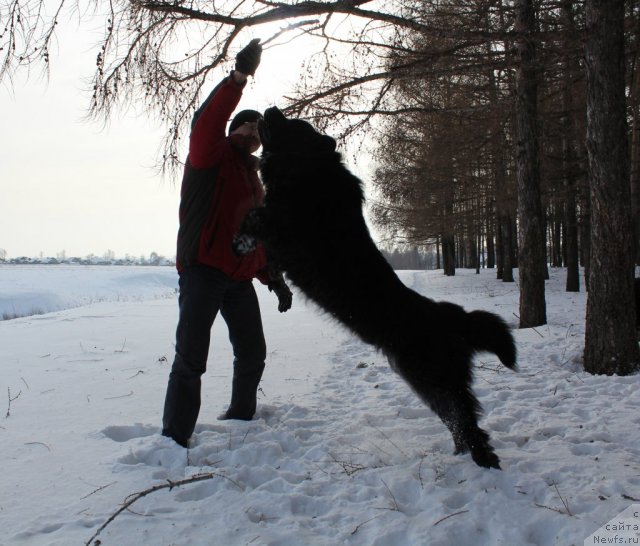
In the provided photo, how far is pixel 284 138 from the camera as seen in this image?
9.92 feet

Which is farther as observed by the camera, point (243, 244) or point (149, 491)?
point (243, 244)

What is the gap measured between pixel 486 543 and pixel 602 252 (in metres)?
3.42

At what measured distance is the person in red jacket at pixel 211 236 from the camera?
2.73m

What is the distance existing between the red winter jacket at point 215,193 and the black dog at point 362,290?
19 centimetres

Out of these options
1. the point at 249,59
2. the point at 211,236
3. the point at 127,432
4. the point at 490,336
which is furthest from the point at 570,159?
the point at 127,432

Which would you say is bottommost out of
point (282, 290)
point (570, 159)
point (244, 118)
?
point (282, 290)

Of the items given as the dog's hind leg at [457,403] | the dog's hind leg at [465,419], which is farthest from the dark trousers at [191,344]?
the dog's hind leg at [465,419]

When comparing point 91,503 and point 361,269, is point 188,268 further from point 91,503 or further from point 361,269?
point 91,503

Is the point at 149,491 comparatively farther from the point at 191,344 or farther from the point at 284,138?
the point at 284,138

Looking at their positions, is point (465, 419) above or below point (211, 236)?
below

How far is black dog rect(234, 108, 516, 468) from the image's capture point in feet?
8.66

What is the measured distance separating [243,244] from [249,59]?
3.61 feet

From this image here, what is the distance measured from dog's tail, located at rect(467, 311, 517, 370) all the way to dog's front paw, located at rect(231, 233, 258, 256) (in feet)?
4.77

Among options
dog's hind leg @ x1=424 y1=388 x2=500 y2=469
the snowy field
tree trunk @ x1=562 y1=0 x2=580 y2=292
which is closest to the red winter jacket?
the snowy field
